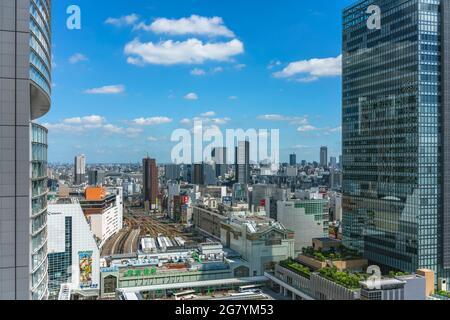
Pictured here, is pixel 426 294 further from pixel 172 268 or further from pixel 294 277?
pixel 172 268

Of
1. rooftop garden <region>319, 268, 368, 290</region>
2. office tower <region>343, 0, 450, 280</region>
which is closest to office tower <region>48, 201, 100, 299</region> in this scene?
rooftop garden <region>319, 268, 368, 290</region>

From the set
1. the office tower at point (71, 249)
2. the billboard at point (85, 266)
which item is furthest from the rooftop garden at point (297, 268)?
the billboard at point (85, 266)

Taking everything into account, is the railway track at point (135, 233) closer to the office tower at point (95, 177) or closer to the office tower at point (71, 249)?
the office tower at point (95, 177)

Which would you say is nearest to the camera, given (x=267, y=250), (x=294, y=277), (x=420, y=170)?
(x=294, y=277)

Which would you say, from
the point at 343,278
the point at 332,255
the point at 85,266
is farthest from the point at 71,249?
the point at 343,278
